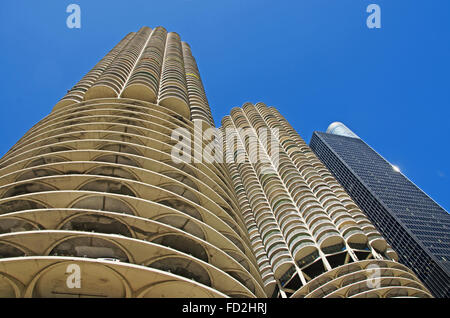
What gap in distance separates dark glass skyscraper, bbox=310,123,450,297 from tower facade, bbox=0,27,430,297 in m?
69.9

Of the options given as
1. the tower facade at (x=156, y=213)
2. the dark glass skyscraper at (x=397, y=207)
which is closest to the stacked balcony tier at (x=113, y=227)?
the tower facade at (x=156, y=213)

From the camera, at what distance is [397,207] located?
13512 centimetres

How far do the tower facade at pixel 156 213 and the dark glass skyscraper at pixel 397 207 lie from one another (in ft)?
229

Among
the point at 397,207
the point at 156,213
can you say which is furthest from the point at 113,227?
the point at 397,207

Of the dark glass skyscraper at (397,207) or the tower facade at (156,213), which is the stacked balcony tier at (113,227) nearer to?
the tower facade at (156,213)

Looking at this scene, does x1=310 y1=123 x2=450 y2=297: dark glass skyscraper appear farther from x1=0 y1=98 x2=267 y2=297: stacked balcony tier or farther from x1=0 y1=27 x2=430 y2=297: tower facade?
x1=0 y1=98 x2=267 y2=297: stacked balcony tier

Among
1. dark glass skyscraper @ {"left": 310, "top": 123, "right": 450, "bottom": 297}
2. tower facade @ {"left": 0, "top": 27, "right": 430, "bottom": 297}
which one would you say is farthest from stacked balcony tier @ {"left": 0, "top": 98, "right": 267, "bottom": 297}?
dark glass skyscraper @ {"left": 310, "top": 123, "right": 450, "bottom": 297}

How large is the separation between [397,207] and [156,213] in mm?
142117

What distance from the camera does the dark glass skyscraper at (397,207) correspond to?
109 m

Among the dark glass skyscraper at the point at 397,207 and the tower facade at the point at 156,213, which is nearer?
the tower facade at the point at 156,213

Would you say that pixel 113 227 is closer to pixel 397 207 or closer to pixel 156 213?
pixel 156 213

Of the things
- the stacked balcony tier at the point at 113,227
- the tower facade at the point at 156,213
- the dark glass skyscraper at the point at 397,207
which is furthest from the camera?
the dark glass skyscraper at the point at 397,207

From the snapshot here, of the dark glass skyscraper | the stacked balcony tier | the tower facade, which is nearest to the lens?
the stacked balcony tier

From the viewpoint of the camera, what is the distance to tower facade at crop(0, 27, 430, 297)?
470 inches
